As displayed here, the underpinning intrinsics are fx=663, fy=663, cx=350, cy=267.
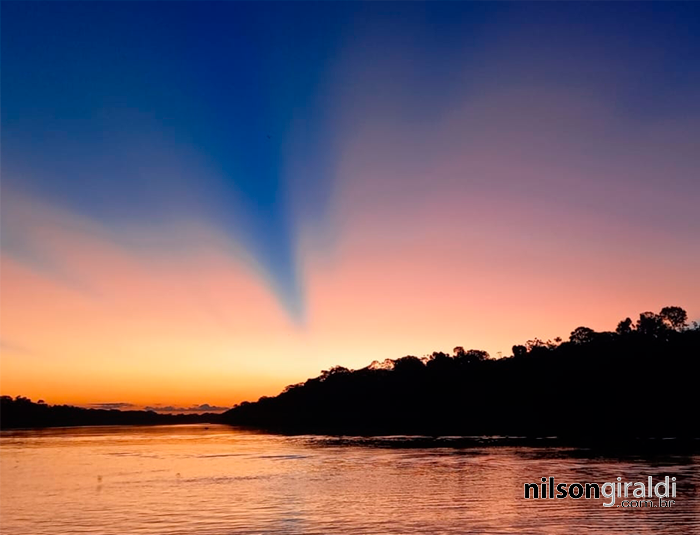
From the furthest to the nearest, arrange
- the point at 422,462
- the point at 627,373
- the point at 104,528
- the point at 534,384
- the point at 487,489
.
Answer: the point at 534,384, the point at 627,373, the point at 422,462, the point at 487,489, the point at 104,528

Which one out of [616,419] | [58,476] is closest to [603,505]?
[58,476]

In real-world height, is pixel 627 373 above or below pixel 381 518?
above

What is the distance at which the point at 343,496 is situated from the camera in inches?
1877

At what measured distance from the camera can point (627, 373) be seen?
163 m

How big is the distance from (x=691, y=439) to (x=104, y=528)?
88736mm

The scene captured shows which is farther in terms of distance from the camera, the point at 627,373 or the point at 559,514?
the point at 627,373

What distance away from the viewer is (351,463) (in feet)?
250

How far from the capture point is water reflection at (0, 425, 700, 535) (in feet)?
116

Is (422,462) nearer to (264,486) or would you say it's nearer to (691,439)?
(264,486)

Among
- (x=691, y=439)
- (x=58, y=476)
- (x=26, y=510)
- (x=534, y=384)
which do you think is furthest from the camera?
(x=534, y=384)

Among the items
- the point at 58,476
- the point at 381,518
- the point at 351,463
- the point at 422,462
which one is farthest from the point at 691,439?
the point at 58,476

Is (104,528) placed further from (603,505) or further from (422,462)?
(422,462)

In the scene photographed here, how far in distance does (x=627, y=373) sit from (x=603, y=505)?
136 metres

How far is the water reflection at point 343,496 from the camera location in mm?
35375
